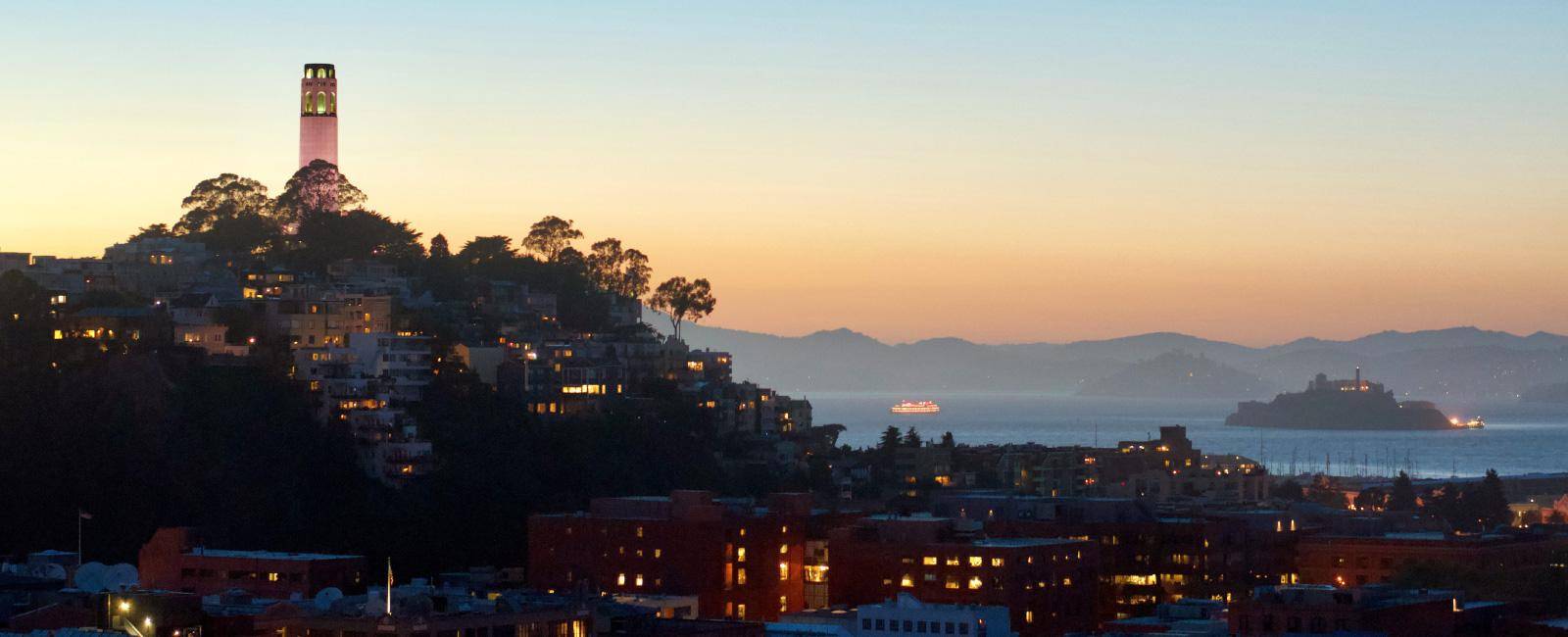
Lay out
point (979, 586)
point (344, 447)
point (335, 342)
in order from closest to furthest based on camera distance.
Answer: point (979, 586)
point (344, 447)
point (335, 342)

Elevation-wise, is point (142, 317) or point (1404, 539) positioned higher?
point (142, 317)

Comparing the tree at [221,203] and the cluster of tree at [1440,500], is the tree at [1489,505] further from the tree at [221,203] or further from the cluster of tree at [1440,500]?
the tree at [221,203]

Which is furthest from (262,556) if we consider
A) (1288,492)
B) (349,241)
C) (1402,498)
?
(1288,492)

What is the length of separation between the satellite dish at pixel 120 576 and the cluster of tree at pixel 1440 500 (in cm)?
5699

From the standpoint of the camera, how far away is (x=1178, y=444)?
415ft

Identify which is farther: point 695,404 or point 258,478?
point 695,404

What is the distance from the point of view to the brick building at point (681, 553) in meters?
72.4

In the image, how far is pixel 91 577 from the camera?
58.3 metres

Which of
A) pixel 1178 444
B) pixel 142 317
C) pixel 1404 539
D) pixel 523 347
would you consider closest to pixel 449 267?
pixel 523 347

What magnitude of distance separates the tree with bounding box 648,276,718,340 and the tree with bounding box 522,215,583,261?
5132 mm

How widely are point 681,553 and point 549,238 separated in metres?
48.3

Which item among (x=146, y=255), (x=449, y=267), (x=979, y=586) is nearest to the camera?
(x=979, y=586)

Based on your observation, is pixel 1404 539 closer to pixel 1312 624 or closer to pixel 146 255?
pixel 1312 624

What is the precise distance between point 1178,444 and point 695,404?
33678 millimetres
